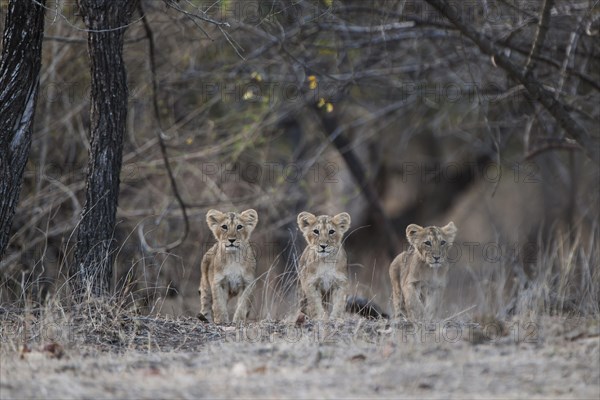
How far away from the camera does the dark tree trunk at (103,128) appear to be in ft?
30.0

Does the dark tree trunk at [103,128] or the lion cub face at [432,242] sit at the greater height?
the dark tree trunk at [103,128]

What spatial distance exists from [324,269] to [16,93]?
323 cm

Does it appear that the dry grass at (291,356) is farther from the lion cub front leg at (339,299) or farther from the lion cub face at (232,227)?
the lion cub face at (232,227)

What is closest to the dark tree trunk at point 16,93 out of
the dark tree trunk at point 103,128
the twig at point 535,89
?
the dark tree trunk at point 103,128

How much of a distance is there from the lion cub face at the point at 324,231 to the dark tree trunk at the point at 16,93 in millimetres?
2722

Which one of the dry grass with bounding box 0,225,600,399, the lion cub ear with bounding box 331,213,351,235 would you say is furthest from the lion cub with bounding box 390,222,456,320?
the lion cub ear with bounding box 331,213,351,235

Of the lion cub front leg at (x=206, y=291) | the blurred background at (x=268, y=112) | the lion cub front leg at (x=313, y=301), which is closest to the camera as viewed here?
the lion cub front leg at (x=313, y=301)

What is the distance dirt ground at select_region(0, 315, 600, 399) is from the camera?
630 cm

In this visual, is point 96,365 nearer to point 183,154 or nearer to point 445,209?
point 183,154

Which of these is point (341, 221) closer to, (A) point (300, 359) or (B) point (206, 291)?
(B) point (206, 291)

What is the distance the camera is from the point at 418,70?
50.2 ft

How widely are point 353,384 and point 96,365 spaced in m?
1.87

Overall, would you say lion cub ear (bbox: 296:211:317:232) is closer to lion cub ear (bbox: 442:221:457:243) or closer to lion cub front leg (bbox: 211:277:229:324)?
lion cub front leg (bbox: 211:277:229:324)

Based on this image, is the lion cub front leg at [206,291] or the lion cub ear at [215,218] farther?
the lion cub front leg at [206,291]
